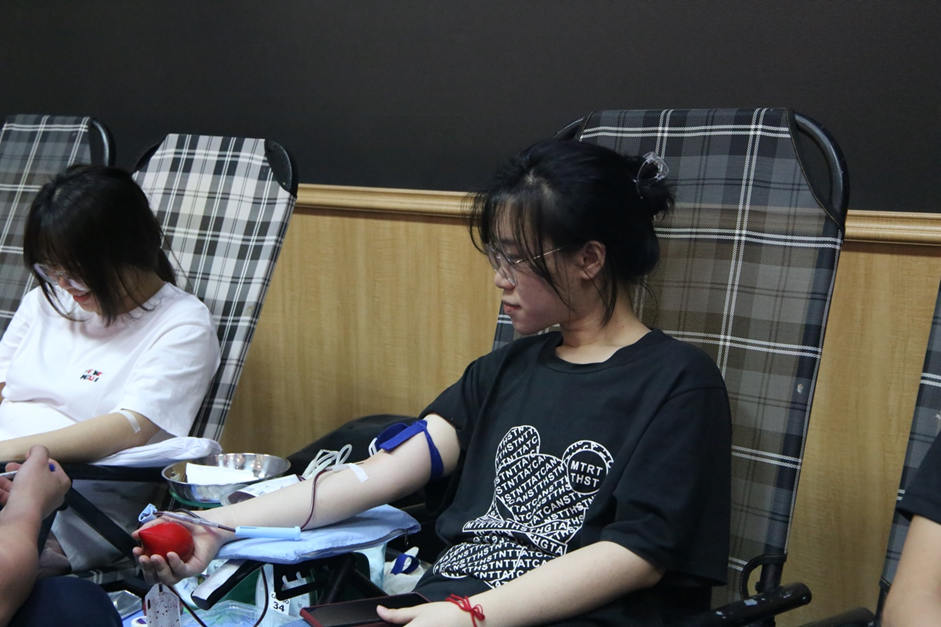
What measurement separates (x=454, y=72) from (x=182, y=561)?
174 cm

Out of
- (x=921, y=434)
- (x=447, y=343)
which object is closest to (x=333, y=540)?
(x=921, y=434)

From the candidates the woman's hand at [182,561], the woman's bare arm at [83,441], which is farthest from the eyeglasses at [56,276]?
the woman's hand at [182,561]

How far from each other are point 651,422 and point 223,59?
2443 millimetres

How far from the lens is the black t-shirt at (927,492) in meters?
1.05

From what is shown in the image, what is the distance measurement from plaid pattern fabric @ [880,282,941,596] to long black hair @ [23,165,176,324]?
4.83 ft

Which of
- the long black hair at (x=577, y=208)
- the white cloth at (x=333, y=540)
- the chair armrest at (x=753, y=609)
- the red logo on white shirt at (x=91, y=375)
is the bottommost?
the white cloth at (x=333, y=540)

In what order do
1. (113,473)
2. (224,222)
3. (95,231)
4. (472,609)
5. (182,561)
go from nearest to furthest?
(472,609) < (182,561) < (113,473) < (95,231) < (224,222)

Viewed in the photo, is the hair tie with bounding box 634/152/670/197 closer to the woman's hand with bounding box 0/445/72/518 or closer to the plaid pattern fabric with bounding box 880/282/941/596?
the plaid pattern fabric with bounding box 880/282/941/596

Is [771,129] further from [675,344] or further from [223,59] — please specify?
[223,59]

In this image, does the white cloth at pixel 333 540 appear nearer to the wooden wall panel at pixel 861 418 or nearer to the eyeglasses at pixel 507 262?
the eyeglasses at pixel 507 262

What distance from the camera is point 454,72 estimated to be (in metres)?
2.63

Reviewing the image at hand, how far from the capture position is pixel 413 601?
3.98ft

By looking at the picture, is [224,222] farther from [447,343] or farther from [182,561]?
[182,561]

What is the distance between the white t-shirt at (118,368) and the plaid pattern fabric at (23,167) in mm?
499
